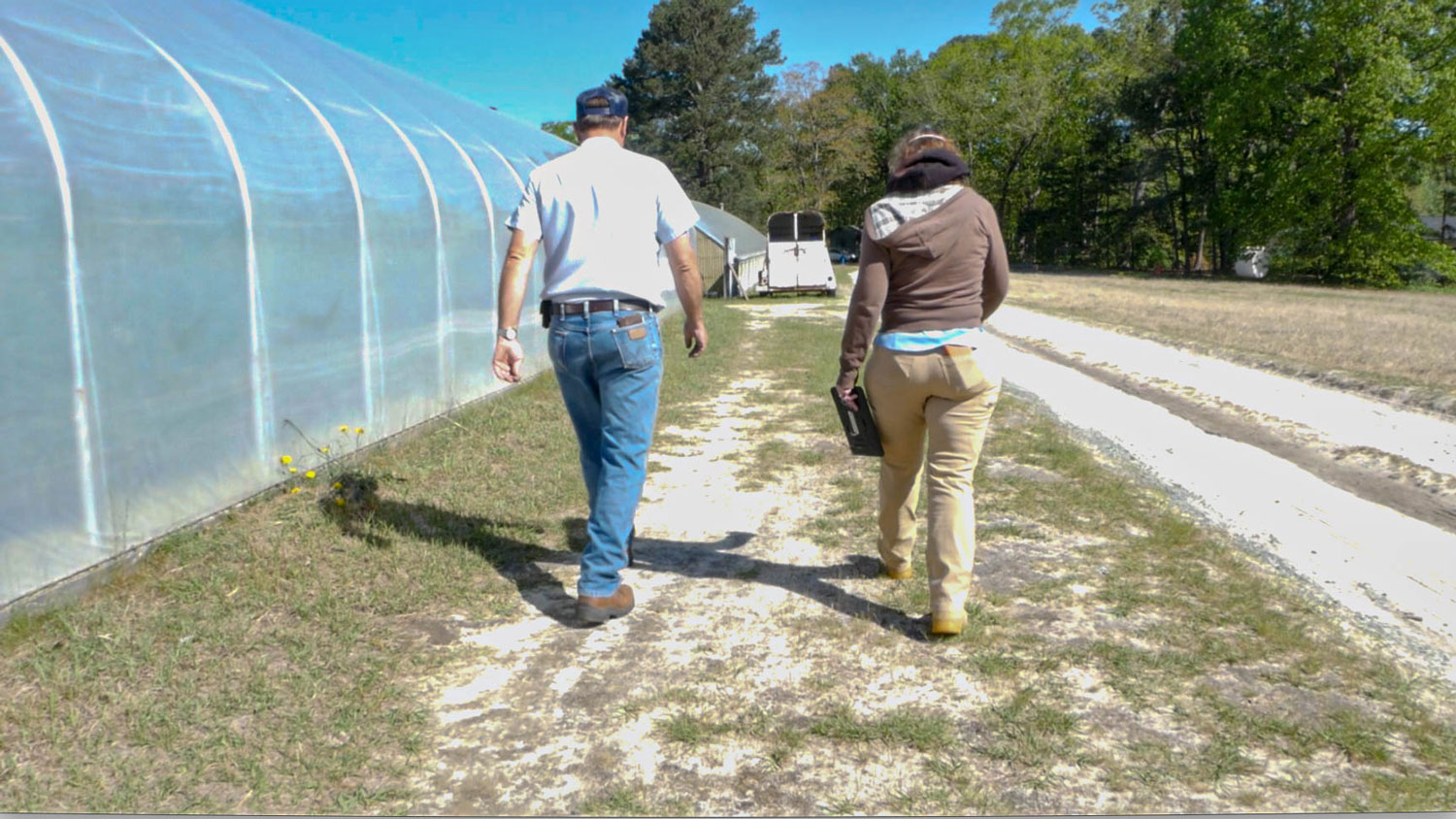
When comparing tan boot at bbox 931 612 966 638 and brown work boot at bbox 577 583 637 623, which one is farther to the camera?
brown work boot at bbox 577 583 637 623

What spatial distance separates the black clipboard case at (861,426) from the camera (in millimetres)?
3832

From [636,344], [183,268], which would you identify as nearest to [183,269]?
[183,268]

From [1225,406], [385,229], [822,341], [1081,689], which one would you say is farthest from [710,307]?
[1081,689]

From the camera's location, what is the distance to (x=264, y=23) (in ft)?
23.7

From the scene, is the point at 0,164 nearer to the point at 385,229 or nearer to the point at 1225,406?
the point at 385,229

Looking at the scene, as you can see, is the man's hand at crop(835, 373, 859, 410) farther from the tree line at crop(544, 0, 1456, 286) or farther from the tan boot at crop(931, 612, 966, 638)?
the tree line at crop(544, 0, 1456, 286)

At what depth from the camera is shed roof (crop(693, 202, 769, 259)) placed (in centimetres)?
2608

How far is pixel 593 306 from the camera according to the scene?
11.8ft

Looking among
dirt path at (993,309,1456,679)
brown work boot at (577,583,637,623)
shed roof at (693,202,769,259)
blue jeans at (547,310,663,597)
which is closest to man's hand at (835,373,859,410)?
blue jeans at (547,310,663,597)

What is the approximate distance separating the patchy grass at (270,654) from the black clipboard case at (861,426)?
4.69 ft

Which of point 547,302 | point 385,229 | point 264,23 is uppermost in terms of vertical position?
point 264,23

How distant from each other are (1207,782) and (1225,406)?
706cm

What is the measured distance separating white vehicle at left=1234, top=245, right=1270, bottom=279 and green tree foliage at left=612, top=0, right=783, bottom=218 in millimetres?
21431

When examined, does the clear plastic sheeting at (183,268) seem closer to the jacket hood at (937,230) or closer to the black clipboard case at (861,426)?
the black clipboard case at (861,426)
